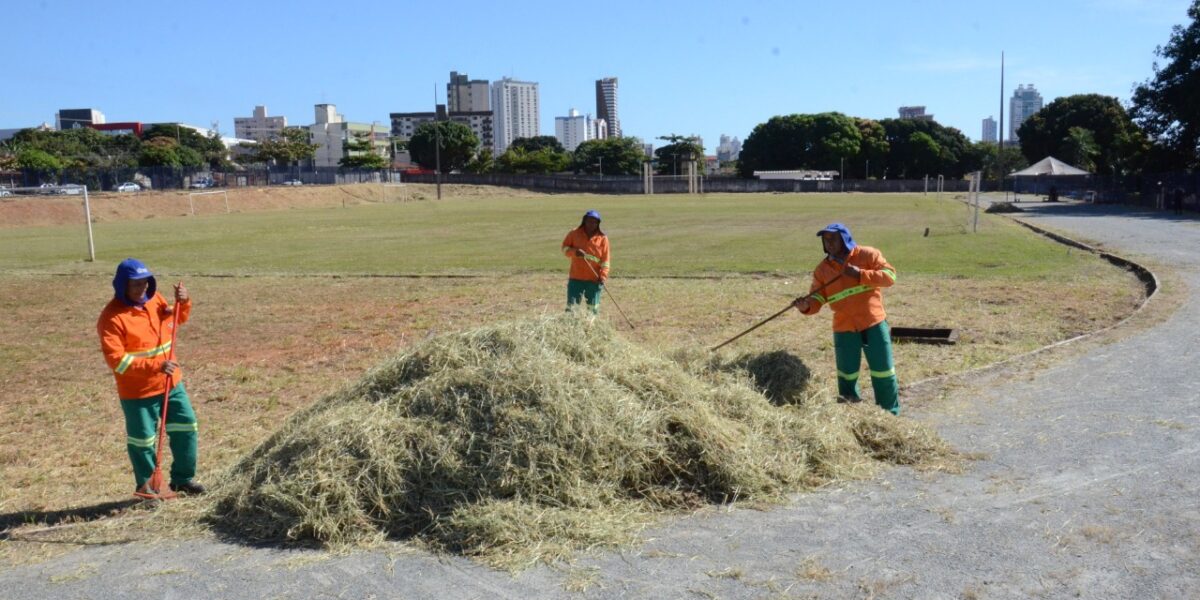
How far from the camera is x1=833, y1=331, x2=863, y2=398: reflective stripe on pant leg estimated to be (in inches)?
290

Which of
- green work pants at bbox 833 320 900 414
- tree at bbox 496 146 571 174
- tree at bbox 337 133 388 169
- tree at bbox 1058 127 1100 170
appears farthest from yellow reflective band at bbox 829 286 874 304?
tree at bbox 496 146 571 174

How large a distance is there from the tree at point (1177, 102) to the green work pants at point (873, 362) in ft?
154

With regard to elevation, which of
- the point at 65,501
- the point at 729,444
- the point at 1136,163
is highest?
the point at 1136,163

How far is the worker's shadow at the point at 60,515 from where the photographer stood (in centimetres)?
557

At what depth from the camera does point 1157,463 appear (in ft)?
19.7

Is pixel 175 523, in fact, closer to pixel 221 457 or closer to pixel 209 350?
pixel 221 457

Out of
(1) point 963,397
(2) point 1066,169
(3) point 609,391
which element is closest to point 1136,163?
(2) point 1066,169

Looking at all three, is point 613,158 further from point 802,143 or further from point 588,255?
point 588,255

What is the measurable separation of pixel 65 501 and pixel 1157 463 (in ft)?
24.3

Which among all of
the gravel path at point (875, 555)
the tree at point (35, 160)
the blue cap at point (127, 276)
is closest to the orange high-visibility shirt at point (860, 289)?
the gravel path at point (875, 555)

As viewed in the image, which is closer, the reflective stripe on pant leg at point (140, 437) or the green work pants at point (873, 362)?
the reflective stripe on pant leg at point (140, 437)

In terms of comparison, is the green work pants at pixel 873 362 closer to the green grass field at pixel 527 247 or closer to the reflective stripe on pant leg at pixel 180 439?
the reflective stripe on pant leg at pixel 180 439

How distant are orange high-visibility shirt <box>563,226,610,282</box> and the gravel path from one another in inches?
212

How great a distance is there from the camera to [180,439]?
5.94 metres
